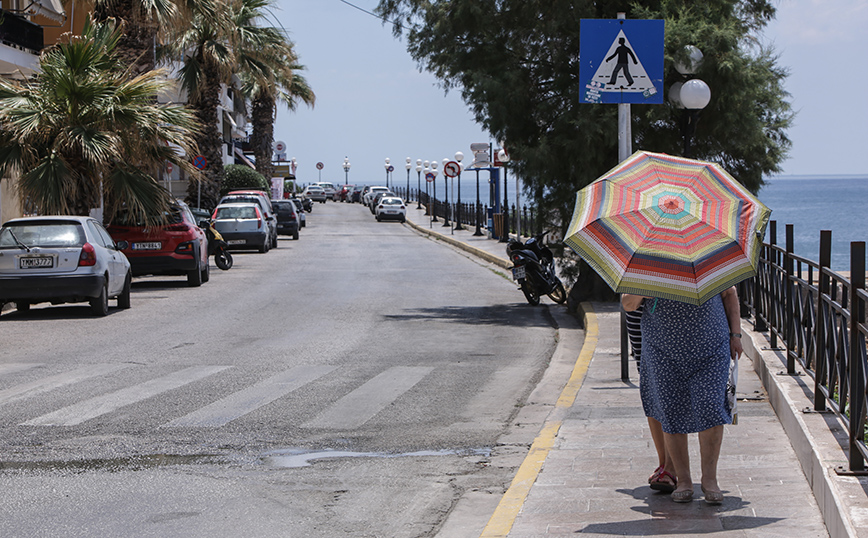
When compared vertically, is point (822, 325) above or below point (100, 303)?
above

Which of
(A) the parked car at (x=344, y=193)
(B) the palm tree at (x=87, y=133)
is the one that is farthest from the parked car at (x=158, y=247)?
(A) the parked car at (x=344, y=193)

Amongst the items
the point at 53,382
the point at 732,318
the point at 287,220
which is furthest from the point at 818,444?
the point at 287,220

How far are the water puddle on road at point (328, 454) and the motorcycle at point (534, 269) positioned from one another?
9824 millimetres

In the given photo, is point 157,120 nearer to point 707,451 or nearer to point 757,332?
point 757,332

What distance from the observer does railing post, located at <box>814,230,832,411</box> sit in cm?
639

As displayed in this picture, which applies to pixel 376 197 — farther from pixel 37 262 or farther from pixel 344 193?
pixel 37 262

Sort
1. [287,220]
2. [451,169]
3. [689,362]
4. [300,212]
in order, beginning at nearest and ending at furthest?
[689,362], [287,220], [451,169], [300,212]

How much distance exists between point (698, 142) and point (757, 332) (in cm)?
659

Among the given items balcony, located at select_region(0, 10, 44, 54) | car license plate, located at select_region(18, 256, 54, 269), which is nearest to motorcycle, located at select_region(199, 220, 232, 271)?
balcony, located at select_region(0, 10, 44, 54)

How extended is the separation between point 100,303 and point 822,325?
1221 cm

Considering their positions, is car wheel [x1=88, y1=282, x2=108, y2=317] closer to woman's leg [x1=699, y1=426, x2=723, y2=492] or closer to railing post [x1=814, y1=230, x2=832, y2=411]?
railing post [x1=814, y1=230, x2=832, y2=411]

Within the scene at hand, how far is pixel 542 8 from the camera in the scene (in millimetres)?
15859

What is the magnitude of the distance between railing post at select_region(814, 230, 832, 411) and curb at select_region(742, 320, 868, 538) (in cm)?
13

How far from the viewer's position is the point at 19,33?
25.0 meters
